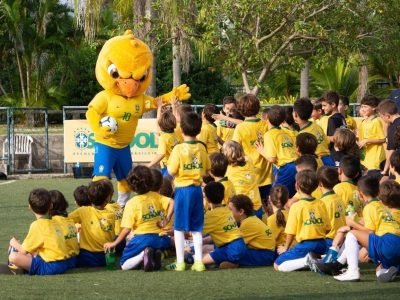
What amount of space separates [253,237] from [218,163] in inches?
33.4

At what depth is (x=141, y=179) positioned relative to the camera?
390 inches

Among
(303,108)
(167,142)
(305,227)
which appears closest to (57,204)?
(305,227)

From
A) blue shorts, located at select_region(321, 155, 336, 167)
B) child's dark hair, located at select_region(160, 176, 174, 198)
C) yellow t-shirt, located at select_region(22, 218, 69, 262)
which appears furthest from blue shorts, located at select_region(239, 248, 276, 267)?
blue shorts, located at select_region(321, 155, 336, 167)

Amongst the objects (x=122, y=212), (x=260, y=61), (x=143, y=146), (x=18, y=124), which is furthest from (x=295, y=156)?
(x=18, y=124)

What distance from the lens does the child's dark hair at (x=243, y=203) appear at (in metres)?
10.2

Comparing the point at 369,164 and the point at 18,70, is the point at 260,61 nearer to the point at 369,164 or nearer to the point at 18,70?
the point at 369,164

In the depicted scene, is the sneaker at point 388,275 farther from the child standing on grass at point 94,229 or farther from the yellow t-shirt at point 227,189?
the child standing on grass at point 94,229

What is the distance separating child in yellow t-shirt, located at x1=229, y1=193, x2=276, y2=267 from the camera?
10.2m

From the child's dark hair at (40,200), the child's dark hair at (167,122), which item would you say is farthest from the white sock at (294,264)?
the child's dark hair at (167,122)

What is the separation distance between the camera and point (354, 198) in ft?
Answer: 33.9

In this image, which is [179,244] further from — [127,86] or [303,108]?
[127,86]

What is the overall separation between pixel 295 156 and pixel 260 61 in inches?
508

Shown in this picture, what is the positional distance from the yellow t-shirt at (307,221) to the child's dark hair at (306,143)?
4.75 feet

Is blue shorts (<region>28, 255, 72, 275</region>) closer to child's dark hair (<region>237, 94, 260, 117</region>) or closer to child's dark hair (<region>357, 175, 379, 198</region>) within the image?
child's dark hair (<region>357, 175, 379, 198</region>)
